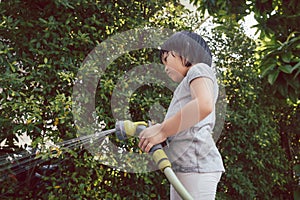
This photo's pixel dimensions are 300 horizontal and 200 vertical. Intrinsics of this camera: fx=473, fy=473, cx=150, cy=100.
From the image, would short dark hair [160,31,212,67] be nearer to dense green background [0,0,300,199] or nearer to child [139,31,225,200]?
child [139,31,225,200]

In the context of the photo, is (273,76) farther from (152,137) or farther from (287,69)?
(152,137)

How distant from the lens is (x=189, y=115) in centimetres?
171

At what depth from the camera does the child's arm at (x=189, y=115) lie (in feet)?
5.53

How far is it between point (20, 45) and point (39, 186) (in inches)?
38.9

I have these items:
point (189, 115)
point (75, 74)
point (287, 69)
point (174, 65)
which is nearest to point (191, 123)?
point (189, 115)

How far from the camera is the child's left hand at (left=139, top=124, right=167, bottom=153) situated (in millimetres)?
1745

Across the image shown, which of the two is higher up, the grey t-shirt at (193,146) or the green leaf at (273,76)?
the green leaf at (273,76)

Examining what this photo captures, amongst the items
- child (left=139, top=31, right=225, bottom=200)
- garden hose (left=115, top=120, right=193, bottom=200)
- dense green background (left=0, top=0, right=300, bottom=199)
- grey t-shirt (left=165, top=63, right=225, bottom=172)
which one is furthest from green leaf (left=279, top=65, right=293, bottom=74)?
garden hose (left=115, top=120, right=193, bottom=200)

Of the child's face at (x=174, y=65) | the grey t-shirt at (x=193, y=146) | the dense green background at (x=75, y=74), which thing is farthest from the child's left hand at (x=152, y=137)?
the dense green background at (x=75, y=74)

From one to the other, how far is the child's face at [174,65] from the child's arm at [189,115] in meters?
0.20

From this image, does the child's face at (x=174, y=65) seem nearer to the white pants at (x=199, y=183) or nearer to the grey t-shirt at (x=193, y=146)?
the grey t-shirt at (x=193, y=146)

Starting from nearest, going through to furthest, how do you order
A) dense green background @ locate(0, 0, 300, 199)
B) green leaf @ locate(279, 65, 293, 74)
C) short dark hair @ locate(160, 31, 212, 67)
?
1. short dark hair @ locate(160, 31, 212, 67)
2. dense green background @ locate(0, 0, 300, 199)
3. green leaf @ locate(279, 65, 293, 74)

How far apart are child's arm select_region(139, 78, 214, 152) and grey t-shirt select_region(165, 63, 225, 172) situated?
61 mm

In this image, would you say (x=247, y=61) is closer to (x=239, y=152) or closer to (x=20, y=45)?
(x=239, y=152)
